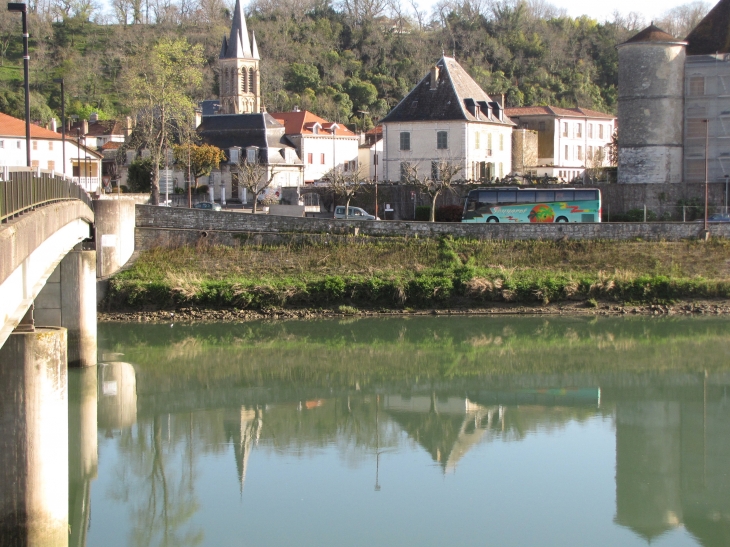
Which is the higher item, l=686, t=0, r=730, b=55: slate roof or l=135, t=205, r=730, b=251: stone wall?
l=686, t=0, r=730, b=55: slate roof

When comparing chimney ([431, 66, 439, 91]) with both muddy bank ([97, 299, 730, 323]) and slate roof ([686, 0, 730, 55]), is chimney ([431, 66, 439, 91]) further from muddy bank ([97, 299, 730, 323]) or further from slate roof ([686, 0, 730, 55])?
muddy bank ([97, 299, 730, 323])

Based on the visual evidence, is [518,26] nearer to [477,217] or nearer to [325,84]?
[325,84]

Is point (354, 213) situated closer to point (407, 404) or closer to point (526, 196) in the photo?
point (526, 196)

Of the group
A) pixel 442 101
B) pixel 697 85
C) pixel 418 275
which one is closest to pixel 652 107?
pixel 697 85

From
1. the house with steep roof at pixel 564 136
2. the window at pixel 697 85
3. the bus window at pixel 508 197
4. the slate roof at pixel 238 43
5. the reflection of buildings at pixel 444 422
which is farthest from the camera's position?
the slate roof at pixel 238 43

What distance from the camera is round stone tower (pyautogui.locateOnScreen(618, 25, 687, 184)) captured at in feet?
145

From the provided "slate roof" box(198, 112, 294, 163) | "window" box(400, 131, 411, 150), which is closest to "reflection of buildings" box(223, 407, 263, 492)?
"window" box(400, 131, 411, 150)

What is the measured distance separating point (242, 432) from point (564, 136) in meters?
51.1

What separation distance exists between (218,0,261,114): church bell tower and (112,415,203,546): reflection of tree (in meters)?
54.9

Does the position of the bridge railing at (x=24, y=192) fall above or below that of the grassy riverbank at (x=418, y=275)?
above

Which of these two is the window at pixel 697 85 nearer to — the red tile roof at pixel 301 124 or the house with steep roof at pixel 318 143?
the house with steep roof at pixel 318 143

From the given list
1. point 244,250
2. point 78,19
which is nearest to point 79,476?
point 244,250

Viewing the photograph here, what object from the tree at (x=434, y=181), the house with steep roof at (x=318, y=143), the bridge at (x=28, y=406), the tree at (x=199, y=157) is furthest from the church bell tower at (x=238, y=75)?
the bridge at (x=28, y=406)

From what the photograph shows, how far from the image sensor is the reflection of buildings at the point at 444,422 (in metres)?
18.9
